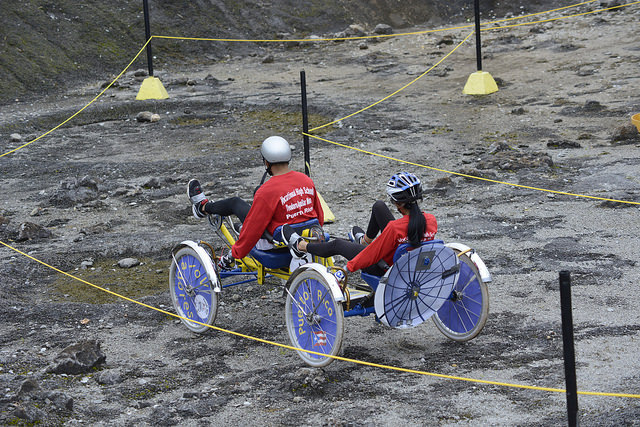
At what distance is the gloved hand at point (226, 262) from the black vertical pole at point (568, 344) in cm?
311

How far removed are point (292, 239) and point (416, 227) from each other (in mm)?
972

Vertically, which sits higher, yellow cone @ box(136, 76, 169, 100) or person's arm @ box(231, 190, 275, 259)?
yellow cone @ box(136, 76, 169, 100)

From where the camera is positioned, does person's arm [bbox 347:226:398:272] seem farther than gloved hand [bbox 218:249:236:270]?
No

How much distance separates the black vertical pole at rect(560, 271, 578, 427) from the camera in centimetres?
363

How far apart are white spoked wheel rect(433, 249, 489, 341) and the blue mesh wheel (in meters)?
0.21

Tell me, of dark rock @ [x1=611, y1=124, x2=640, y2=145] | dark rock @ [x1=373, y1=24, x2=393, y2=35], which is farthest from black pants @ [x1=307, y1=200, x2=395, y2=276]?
dark rock @ [x1=373, y1=24, x2=393, y2=35]

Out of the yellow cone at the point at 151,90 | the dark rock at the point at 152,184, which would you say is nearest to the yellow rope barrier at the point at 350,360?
the dark rock at the point at 152,184

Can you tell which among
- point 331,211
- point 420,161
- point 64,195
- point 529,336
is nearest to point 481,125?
point 420,161

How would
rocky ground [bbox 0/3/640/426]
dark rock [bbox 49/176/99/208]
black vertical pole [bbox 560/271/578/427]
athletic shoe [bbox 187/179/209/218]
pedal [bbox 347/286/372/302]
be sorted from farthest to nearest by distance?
dark rock [bbox 49/176/99/208] < athletic shoe [bbox 187/179/209/218] < pedal [bbox 347/286/372/302] < rocky ground [bbox 0/3/640/426] < black vertical pole [bbox 560/271/578/427]

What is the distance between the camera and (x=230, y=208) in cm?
623

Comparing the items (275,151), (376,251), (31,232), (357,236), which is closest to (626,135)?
(357,236)

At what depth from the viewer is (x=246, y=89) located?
50.9 ft

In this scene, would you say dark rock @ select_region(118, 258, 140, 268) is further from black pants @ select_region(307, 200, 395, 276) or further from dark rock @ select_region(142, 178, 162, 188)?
black pants @ select_region(307, 200, 395, 276)

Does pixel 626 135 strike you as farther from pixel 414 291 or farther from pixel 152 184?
pixel 414 291
